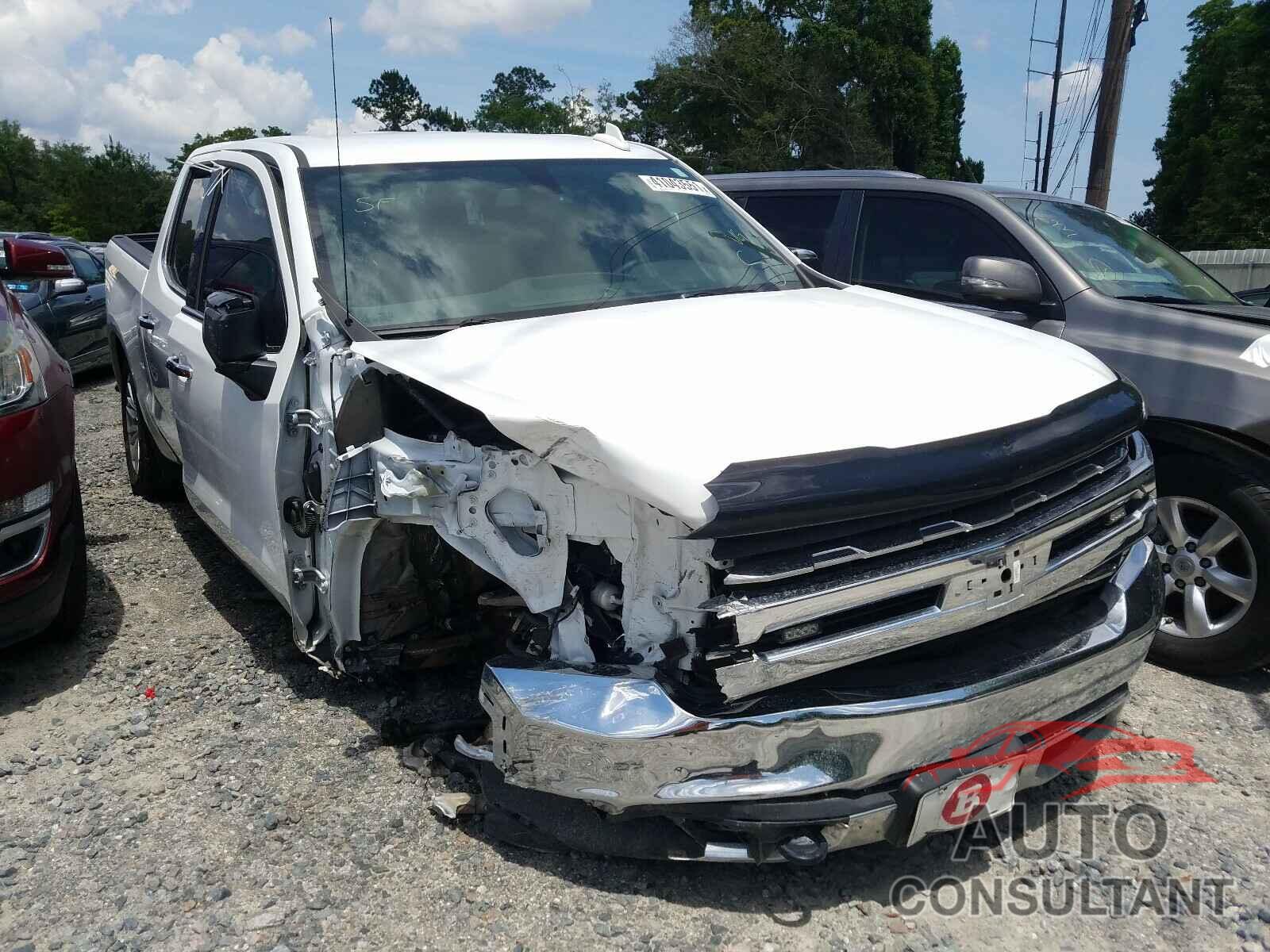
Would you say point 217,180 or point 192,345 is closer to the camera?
point 192,345

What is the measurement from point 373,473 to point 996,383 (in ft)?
→ 5.52

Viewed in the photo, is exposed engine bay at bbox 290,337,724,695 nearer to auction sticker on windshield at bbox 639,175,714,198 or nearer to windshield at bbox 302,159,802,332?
windshield at bbox 302,159,802,332

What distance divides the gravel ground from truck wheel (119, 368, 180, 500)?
186cm

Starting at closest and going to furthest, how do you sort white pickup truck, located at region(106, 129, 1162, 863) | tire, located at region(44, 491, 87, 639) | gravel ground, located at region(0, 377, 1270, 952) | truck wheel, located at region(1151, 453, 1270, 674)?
white pickup truck, located at region(106, 129, 1162, 863)
gravel ground, located at region(0, 377, 1270, 952)
truck wheel, located at region(1151, 453, 1270, 674)
tire, located at region(44, 491, 87, 639)

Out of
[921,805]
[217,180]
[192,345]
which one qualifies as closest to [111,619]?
[192,345]

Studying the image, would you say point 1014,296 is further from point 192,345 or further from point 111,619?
point 111,619

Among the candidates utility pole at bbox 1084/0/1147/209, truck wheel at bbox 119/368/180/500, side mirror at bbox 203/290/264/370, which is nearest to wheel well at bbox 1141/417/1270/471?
side mirror at bbox 203/290/264/370

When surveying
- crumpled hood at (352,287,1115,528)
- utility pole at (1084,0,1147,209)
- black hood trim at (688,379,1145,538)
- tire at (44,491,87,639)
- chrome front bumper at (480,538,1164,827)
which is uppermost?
utility pole at (1084,0,1147,209)

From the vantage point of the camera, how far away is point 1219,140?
33656 millimetres

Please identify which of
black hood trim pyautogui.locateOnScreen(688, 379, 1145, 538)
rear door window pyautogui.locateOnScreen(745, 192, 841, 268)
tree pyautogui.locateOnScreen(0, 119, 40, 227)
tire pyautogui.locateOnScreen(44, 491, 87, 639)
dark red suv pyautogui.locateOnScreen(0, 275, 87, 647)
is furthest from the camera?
tree pyautogui.locateOnScreen(0, 119, 40, 227)

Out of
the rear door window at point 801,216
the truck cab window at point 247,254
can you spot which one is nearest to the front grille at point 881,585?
the truck cab window at point 247,254

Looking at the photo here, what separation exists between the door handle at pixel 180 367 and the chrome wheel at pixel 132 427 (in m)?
1.46

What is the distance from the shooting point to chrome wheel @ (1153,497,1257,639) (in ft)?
12.3

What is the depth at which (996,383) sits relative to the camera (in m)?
2.69
